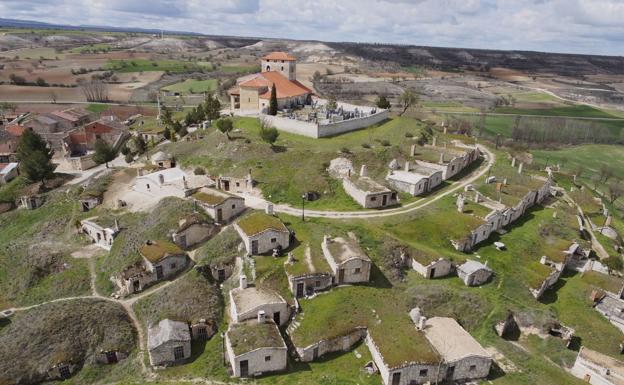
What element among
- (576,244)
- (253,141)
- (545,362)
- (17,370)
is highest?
(253,141)

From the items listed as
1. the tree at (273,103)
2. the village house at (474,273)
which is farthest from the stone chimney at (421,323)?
the tree at (273,103)

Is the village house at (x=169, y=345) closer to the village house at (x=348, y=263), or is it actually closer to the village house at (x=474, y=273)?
the village house at (x=348, y=263)

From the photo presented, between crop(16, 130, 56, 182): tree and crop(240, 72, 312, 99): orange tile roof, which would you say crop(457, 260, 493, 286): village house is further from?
crop(16, 130, 56, 182): tree

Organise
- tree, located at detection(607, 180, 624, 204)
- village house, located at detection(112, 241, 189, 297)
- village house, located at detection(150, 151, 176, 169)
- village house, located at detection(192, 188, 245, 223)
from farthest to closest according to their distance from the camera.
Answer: tree, located at detection(607, 180, 624, 204)
village house, located at detection(150, 151, 176, 169)
village house, located at detection(192, 188, 245, 223)
village house, located at detection(112, 241, 189, 297)

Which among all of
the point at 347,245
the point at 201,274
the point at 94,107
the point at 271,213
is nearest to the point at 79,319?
the point at 201,274

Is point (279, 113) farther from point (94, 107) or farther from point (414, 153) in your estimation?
point (94, 107)

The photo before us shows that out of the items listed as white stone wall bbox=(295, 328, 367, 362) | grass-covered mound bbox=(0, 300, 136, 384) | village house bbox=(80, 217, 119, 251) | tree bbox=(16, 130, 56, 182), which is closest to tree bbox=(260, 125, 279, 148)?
village house bbox=(80, 217, 119, 251)

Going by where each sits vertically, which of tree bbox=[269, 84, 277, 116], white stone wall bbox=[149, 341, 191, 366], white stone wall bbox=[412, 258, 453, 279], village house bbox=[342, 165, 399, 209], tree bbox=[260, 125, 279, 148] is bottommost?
white stone wall bbox=[149, 341, 191, 366]
